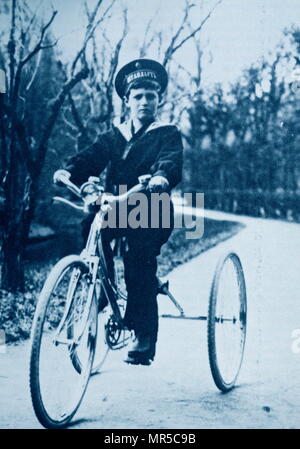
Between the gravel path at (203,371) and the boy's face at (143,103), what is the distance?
98 cm

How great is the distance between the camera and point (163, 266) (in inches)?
158

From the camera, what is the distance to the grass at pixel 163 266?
3665mm

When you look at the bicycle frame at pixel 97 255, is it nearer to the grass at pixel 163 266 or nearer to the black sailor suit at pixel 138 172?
the black sailor suit at pixel 138 172

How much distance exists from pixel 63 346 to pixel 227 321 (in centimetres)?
101

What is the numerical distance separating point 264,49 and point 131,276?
1661 mm

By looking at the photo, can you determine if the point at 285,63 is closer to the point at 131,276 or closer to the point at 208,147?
the point at 208,147

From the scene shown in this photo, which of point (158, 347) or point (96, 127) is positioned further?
point (96, 127)

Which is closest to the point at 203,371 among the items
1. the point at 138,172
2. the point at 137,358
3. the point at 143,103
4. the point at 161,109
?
the point at 137,358

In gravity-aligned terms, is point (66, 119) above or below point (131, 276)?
above

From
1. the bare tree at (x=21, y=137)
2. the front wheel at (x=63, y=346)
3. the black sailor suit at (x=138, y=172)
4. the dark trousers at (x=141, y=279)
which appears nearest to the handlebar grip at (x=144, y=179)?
the black sailor suit at (x=138, y=172)

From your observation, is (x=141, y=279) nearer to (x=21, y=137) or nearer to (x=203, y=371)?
(x=203, y=371)

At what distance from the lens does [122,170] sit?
306cm

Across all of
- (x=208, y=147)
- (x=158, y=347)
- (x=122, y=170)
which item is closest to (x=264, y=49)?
(x=208, y=147)
